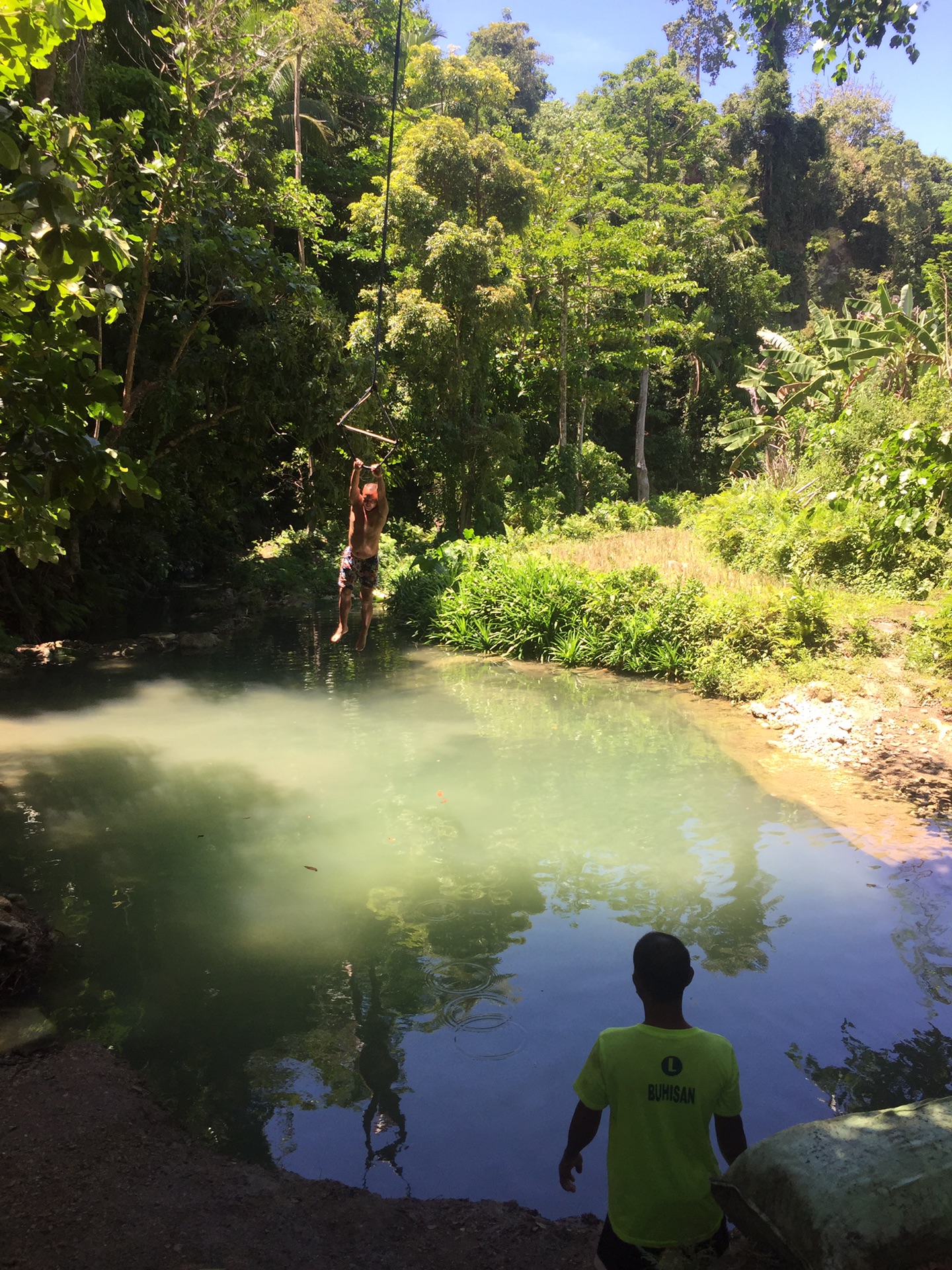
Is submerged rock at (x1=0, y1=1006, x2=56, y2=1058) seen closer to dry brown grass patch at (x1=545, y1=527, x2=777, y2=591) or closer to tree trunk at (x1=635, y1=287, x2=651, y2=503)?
dry brown grass patch at (x1=545, y1=527, x2=777, y2=591)

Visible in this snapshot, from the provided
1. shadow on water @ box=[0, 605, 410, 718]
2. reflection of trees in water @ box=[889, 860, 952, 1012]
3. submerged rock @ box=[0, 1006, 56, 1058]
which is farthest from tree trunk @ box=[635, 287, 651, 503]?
submerged rock @ box=[0, 1006, 56, 1058]

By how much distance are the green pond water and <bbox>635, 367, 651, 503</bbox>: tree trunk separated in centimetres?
1952

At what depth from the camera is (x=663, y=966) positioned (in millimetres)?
2389

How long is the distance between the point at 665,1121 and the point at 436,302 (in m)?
19.4

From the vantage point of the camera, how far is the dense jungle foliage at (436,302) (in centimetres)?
421

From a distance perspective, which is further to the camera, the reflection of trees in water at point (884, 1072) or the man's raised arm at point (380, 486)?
the man's raised arm at point (380, 486)

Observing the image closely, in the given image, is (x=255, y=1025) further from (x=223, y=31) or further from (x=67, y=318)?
(x=223, y=31)

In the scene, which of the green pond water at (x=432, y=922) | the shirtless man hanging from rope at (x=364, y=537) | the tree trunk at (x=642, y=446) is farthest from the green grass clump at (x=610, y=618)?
the tree trunk at (x=642, y=446)

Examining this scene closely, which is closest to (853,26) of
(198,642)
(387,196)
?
(387,196)

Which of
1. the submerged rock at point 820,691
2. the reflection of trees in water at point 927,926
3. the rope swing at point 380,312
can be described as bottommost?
the reflection of trees in water at point 927,926

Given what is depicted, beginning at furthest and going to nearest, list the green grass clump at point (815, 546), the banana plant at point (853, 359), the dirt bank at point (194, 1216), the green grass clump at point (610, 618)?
1. the banana plant at point (853, 359)
2. the green grass clump at point (815, 546)
3. the green grass clump at point (610, 618)
4. the dirt bank at point (194, 1216)

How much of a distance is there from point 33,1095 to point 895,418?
15.2m

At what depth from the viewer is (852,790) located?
26.6 feet

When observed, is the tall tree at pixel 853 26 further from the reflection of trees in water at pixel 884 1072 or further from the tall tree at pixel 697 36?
the tall tree at pixel 697 36
